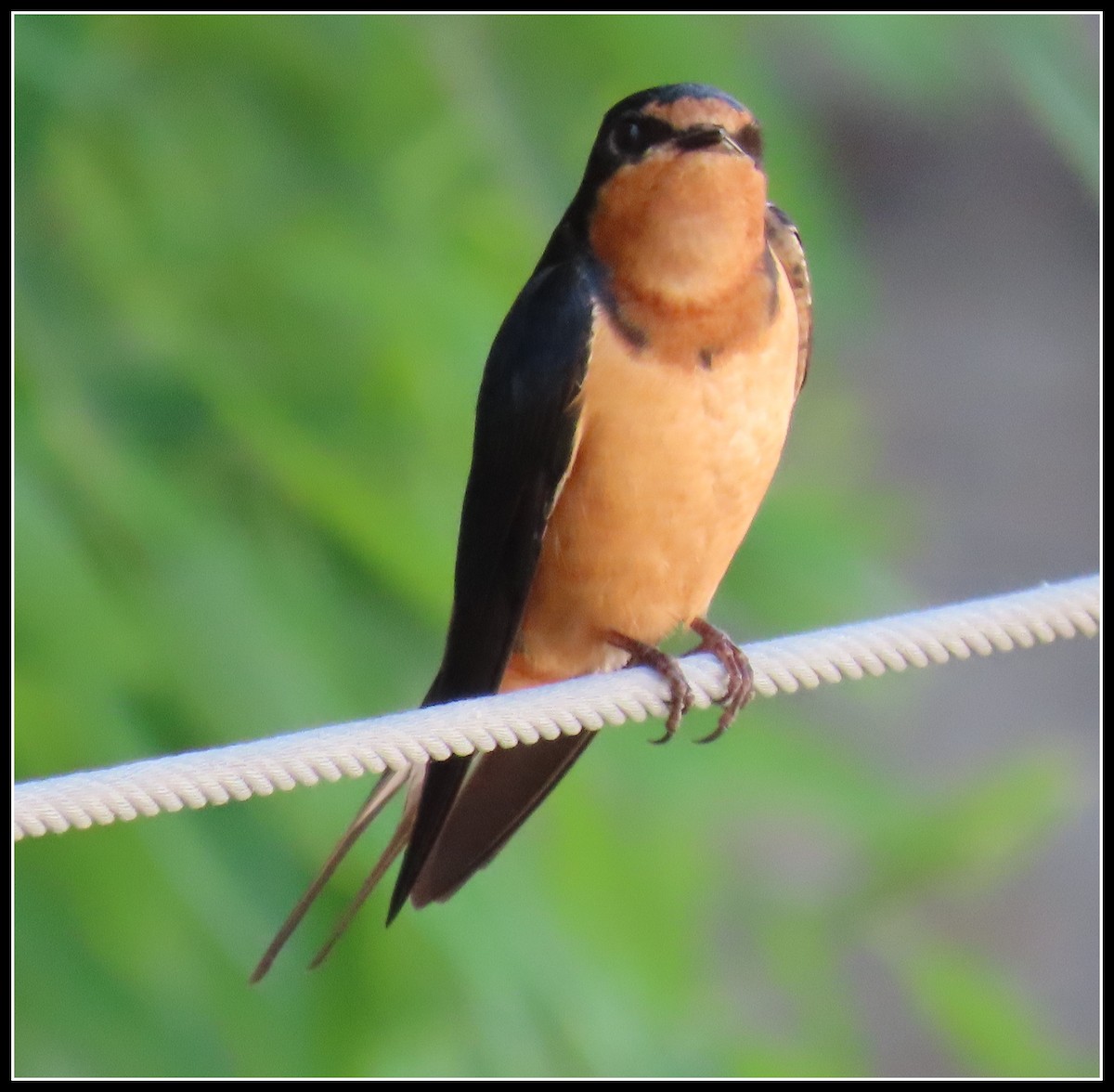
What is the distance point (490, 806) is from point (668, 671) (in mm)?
322

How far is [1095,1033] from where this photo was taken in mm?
6734

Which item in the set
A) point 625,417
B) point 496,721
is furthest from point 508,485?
point 496,721

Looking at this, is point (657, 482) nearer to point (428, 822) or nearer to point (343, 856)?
point (428, 822)

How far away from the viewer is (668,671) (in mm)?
2662

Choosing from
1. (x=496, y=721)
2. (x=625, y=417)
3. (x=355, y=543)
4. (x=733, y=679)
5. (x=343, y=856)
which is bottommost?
(x=343, y=856)

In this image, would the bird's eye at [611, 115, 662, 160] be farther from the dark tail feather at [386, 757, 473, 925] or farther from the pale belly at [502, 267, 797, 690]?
the dark tail feather at [386, 757, 473, 925]

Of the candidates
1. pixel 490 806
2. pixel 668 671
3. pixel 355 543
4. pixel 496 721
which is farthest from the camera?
pixel 355 543

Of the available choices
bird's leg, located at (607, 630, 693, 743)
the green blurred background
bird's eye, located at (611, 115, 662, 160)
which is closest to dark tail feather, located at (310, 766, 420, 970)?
the green blurred background

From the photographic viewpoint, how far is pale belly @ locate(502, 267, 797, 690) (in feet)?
8.34

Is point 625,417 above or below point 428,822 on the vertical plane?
above

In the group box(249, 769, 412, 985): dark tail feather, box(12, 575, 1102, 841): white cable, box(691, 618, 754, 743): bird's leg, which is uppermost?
box(12, 575, 1102, 841): white cable

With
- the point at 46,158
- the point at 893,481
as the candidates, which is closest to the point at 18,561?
the point at 46,158

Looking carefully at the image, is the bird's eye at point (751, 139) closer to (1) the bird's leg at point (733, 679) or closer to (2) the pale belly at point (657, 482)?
(2) the pale belly at point (657, 482)

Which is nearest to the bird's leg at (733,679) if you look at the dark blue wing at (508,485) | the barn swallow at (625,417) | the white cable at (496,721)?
the barn swallow at (625,417)
